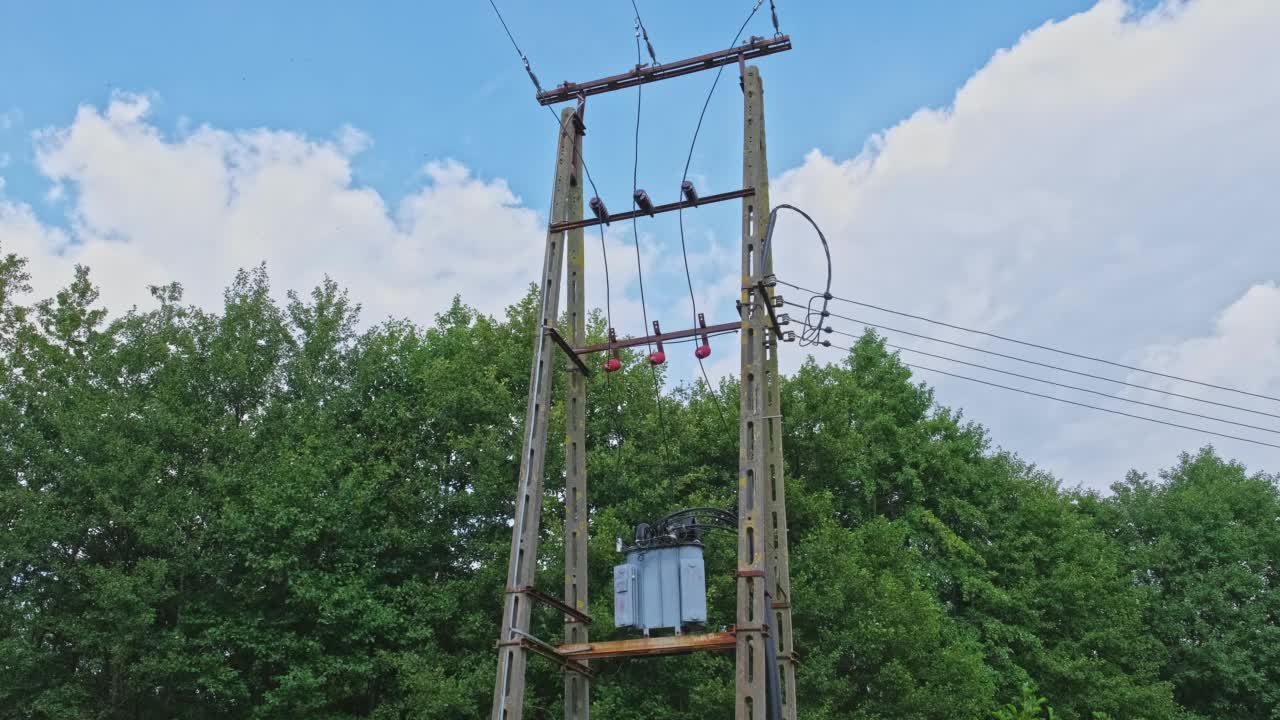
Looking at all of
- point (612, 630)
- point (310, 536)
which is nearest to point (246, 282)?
point (310, 536)

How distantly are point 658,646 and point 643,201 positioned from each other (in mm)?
5114

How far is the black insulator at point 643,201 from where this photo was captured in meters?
11.7

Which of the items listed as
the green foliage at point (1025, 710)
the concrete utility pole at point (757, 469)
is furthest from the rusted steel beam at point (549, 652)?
the green foliage at point (1025, 710)

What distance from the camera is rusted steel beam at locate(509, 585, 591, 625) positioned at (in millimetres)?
10203

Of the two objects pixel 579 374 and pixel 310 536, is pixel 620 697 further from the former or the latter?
pixel 579 374

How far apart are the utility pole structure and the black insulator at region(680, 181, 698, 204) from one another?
18 millimetres

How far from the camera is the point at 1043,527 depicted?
30672 mm

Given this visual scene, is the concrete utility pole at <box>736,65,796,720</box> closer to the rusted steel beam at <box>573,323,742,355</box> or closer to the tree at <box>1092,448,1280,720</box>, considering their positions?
the rusted steel beam at <box>573,323,742,355</box>

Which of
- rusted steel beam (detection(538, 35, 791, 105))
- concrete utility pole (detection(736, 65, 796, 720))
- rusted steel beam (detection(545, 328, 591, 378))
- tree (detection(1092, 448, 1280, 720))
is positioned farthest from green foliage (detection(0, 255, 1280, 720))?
rusted steel beam (detection(538, 35, 791, 105))

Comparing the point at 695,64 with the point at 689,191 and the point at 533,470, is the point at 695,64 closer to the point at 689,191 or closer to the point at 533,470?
the point at 689,191

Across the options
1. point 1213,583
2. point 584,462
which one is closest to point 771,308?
point 584,462

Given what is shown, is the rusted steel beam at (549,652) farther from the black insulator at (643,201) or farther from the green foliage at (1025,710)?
the green foliage at (1025,710)

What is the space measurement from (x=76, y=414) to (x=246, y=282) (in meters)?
5.88

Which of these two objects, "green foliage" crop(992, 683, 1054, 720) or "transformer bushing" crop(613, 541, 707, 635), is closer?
"transformer bushing" crop(613, 541, 707, 635)
